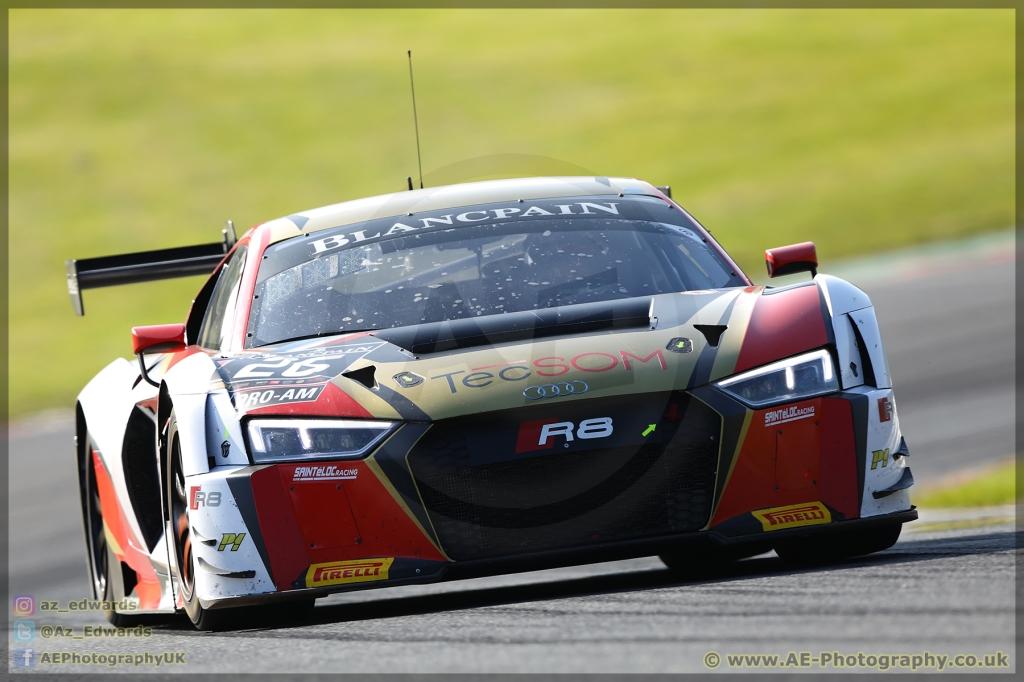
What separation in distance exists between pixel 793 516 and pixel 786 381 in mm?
377

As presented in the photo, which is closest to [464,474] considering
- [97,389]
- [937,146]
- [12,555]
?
[97,389]

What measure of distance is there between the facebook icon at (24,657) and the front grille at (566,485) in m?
1.15

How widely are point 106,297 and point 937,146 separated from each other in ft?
65.1

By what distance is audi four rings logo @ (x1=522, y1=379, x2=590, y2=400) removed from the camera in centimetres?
361

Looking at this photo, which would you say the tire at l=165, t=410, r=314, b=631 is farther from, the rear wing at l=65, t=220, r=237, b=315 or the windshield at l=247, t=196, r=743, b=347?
the rear wing at l=65, t=220, r=237, b=315

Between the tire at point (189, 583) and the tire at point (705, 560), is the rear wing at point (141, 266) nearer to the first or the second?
the tire at point (189, 583)

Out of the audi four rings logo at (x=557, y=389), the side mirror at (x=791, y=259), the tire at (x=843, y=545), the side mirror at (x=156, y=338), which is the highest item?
the side mirror at (x=791, y=259)

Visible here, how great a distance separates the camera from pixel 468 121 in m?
41.6

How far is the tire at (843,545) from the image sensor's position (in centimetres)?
413

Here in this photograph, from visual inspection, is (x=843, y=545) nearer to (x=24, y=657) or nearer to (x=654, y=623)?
(x=654, y=623)

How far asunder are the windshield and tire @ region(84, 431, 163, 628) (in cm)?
148

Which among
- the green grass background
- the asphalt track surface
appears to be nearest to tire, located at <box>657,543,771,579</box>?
the asphalt track surface

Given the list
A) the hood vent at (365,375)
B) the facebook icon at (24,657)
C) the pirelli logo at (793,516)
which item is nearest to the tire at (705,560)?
the pirelli logo at (793,516)

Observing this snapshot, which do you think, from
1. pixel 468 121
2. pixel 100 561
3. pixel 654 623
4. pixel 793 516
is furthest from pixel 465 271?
pixel 468 121
